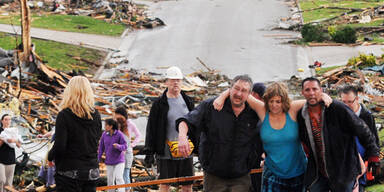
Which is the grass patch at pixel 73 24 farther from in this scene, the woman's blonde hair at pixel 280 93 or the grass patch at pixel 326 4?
the woman's blonde hair at pixel 280 93

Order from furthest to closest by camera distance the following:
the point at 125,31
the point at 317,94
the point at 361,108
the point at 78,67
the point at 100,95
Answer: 1. the point at 125,31
2. the point at 78,67
3. the point at 100,95
4. the point at 361,108
5. the point at 317,94

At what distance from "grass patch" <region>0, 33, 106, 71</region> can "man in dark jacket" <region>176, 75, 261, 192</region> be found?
16.6m

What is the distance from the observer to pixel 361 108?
720cm

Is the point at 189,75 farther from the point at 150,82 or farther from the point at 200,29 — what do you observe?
the point at 200,29

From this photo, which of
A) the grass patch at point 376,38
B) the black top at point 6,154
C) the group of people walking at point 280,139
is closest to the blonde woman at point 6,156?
the black top at point 6,154

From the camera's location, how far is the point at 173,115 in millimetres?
8188

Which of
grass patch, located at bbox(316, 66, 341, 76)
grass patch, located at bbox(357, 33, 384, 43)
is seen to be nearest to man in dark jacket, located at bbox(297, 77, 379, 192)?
grass patch, located at bbox(316, 66, 341, 76)

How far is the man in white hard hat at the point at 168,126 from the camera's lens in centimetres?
816

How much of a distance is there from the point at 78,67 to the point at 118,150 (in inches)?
556

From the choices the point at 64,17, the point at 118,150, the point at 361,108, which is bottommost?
the point at 118,150

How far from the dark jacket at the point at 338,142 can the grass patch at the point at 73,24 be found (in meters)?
23.1

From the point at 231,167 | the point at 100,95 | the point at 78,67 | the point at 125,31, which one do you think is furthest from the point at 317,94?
the point at 125,31

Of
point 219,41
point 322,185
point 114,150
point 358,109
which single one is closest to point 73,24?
point 219,41

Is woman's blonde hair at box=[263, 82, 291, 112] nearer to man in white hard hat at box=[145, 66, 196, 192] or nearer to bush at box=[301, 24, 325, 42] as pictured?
man in white hard hat at box=[145, 66, 196, 192]
